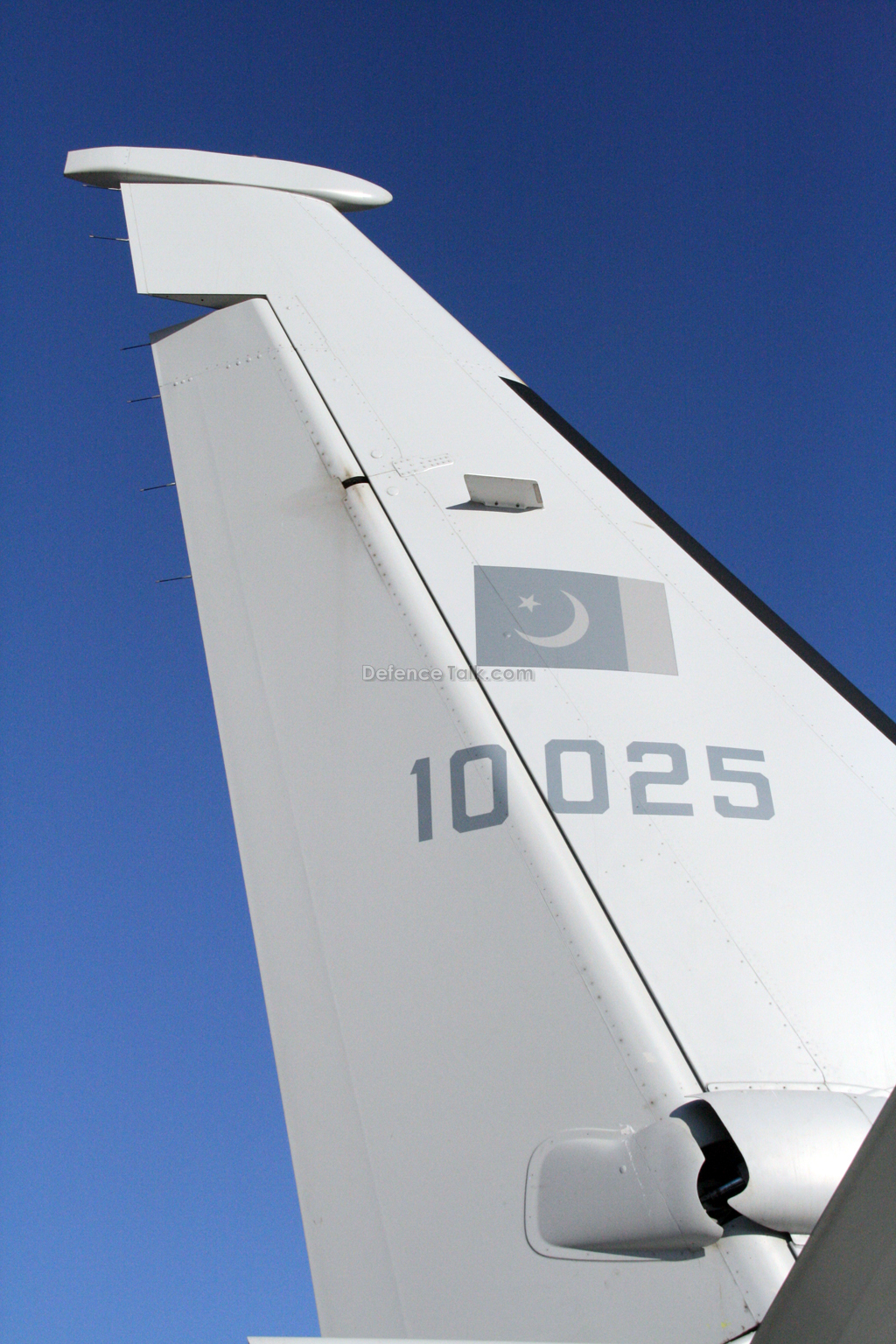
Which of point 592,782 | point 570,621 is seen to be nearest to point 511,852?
point 592,782

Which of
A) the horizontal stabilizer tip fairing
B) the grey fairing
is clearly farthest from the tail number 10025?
the grey fairing

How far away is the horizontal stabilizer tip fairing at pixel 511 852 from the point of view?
2.14 meters

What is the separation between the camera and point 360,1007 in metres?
2.73

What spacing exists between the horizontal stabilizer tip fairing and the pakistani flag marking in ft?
0.05

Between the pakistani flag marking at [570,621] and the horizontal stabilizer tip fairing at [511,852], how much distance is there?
1 cm

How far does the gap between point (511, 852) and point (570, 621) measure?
0.95m

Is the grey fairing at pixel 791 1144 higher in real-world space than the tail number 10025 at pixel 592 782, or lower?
lower

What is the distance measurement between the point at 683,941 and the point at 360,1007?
0.92 meters

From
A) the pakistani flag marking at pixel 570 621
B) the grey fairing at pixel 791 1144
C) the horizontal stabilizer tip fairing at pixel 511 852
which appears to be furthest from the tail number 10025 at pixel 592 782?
the grey fairing at pixel 791 1144

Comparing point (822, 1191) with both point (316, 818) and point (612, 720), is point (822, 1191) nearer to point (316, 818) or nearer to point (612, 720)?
point (612, 720)

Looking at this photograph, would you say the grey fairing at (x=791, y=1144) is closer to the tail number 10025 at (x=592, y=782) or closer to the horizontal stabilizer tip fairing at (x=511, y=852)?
the horizontal stabilizer tip fairing at (x=511, y=852)

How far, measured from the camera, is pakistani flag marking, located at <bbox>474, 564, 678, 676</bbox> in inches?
126

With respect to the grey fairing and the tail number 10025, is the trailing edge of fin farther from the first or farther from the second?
the grey fairing

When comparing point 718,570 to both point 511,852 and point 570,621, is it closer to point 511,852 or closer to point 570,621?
point 570,621
